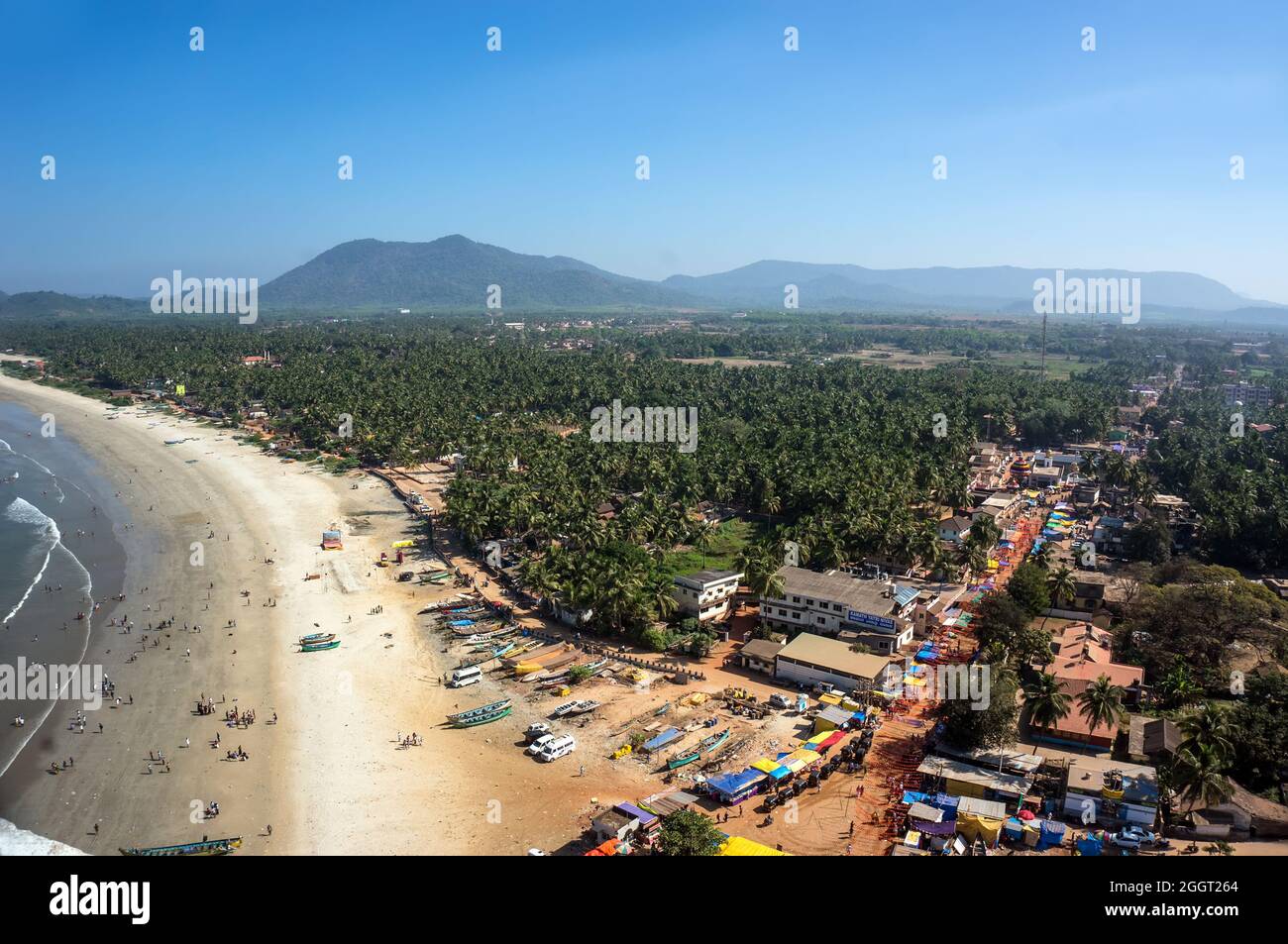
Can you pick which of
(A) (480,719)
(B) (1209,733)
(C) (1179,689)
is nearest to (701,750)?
(A) (480,719)

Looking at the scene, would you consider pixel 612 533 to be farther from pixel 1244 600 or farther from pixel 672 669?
pixel 1244 600

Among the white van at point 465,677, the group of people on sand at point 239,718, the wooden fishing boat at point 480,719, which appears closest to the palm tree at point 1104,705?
the wooden fishing boat at point 480,719

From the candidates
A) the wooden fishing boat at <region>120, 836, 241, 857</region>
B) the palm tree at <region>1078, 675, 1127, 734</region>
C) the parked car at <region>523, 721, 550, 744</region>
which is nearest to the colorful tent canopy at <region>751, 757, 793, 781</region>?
the parked car at <region>523, 721, 550, 744</region>

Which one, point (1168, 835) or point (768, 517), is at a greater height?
point (768, 517)
